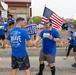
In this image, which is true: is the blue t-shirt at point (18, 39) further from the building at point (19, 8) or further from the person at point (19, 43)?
the building at point (19, 8)

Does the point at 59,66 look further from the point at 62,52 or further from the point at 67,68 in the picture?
the point at 62,52

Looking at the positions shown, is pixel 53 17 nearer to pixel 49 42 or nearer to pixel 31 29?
pixel 31 29

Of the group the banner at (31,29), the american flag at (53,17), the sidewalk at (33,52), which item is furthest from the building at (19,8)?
the american flag at (53,17)

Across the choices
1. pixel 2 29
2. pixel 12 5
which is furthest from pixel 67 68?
pixel 12 5

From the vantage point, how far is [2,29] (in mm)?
12211

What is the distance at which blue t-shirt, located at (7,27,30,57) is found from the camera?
21.1 ft

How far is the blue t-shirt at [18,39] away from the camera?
6426 mm

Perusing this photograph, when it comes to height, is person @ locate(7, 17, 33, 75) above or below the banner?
below

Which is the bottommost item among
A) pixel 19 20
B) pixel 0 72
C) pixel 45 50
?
pixel 0 72

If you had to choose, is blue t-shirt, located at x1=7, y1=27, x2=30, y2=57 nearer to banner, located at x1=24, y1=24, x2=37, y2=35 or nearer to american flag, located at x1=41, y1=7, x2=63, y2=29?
american flag, located at x1=41, y1=7, x2=63, y2=29

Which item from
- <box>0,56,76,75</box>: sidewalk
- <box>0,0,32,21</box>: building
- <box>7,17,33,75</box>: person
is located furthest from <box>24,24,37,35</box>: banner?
<box>0,0,32,21</box>: building

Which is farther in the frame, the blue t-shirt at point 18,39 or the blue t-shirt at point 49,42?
the blue t-shirt at point 49,42

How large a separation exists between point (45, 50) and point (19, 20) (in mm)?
1378

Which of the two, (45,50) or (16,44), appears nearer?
(16,44)
